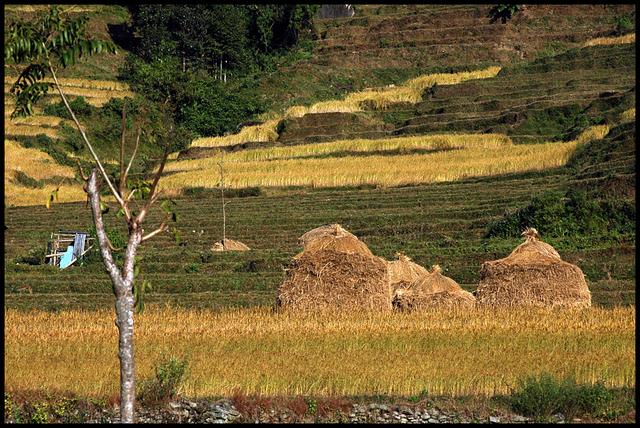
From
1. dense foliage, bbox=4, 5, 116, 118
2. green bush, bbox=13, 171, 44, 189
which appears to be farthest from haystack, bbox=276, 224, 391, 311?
green bush, bbox=13, 171, 44, 189

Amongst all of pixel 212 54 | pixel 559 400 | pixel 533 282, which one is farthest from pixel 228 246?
pixel 212 54

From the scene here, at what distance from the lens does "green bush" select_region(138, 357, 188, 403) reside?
18547 millimetres

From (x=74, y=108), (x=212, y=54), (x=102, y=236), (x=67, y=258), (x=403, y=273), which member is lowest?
(x=102, y=236)

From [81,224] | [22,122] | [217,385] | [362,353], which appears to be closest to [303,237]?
[81,224]

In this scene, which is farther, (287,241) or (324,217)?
(324,217)

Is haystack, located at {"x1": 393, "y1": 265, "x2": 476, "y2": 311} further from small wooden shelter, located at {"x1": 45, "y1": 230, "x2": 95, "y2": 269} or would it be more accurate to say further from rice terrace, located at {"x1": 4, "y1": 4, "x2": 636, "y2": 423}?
small wooden shelter, located at {"x1": 45, "y1": 230, "x2": 95, "y2": 269}

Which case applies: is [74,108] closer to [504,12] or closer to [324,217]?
[504,12]

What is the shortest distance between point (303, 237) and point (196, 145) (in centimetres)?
3322

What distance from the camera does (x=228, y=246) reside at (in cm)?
4384

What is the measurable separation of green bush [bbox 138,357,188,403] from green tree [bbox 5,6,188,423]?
Answer: 7.79 feet

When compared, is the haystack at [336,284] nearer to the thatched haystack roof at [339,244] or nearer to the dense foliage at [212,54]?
the thatched haystack roof at [339,244]

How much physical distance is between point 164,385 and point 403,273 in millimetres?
15246

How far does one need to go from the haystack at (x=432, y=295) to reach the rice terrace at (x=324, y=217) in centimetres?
7

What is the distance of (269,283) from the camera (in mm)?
36594
